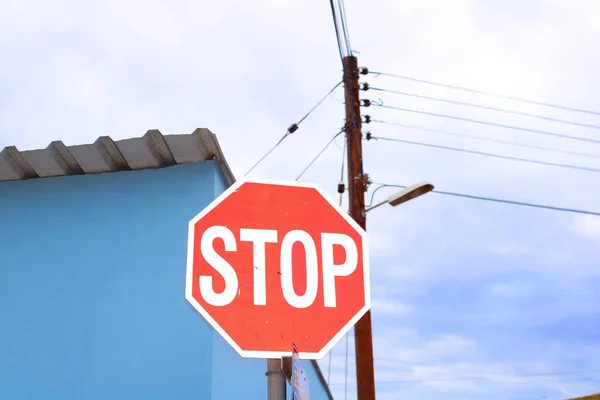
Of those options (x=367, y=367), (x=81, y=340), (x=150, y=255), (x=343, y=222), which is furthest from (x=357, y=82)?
(x=343, y=222)

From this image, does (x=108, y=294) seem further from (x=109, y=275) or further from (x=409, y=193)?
(x=409, y=193)

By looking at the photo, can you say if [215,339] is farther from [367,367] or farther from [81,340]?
[367,367]

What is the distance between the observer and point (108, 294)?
5.85 m

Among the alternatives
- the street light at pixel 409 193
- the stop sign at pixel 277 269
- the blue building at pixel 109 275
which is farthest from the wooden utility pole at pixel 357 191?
the stop sign at pixel 277 269

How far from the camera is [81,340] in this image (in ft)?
18.7

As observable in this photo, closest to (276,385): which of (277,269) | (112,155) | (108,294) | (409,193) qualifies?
(277,269)

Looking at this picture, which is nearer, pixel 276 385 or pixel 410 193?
pixel 276 385

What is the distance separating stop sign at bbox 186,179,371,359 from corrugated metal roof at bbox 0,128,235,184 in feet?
11.3

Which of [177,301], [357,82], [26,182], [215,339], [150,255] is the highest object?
[357,82]

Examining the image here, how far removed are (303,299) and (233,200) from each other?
556 millimetres

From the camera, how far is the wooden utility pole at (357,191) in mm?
8320

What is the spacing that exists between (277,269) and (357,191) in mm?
7215

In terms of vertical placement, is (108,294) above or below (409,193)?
below

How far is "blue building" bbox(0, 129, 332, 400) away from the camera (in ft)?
18.1
